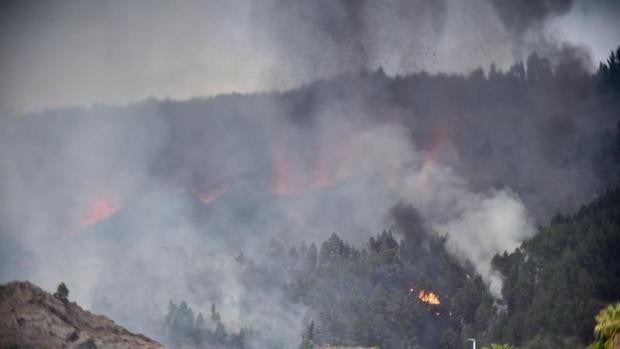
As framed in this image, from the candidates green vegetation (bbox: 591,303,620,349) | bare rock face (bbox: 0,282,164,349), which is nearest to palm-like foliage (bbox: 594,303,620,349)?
green vegetation (bbox: 591,303,620,349)

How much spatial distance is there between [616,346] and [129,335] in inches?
3187

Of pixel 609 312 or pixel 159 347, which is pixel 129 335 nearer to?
pixel 159 347

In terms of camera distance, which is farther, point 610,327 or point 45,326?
point 45,326

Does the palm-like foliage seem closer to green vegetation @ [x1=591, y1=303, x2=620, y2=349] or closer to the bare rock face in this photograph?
green vegetation @ [x1=591, y1=303, x2=620, y2=349]

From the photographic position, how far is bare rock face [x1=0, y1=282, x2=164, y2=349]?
119750 mm

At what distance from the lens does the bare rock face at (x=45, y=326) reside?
393 ft

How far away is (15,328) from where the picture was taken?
12012cm

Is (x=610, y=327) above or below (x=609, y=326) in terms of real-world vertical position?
below

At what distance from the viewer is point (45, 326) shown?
123 m

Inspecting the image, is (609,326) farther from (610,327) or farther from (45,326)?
(45,326)

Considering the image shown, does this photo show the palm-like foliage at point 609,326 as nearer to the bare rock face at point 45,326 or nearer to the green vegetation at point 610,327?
the green vegetation at point 610,327

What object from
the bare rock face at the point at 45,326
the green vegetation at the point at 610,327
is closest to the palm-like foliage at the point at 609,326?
the green vegetation at the point at 610,327

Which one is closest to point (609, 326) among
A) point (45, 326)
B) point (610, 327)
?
point (610, 327)

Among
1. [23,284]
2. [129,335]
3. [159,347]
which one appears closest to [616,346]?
[159,347]
